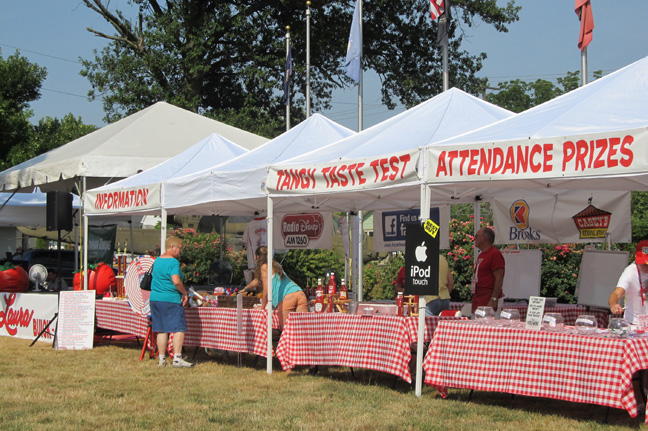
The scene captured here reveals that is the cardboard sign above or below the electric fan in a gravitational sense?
above

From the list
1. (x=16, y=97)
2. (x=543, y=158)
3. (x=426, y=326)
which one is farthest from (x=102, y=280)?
(x=16, y=97)

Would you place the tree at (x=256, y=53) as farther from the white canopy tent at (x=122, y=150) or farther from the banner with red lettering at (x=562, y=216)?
the banner with red lettering at (x=562, y=216)

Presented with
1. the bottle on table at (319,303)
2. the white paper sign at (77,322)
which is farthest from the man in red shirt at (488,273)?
the white paper sign at (77,322)

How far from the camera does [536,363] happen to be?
20.7 ft

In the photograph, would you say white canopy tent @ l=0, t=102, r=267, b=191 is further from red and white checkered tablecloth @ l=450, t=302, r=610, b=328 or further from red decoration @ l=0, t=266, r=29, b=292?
red and white checkered tablecloth @ l=450, t=302, r=610, b=328

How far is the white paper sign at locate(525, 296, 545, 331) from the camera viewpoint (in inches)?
253

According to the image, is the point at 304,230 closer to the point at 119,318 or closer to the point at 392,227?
the point at 392,227

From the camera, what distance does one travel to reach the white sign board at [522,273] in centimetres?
1077

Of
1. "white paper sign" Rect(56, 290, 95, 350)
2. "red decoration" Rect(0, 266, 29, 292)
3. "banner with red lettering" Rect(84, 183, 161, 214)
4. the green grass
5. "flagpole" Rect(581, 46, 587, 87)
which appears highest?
"flagpole" Rect(581, 46, 587, 87)

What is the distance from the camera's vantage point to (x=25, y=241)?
31.5 m

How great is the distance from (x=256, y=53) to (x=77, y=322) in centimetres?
1840

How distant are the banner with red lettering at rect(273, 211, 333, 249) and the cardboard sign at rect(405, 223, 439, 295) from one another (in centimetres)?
555

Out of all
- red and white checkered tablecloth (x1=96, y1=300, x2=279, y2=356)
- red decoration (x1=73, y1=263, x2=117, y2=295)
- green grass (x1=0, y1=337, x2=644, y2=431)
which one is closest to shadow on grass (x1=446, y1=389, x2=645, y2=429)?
green grass (x1=0, y1=337, x2=644, y2=431)

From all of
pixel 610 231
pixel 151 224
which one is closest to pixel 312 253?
pixel 610 231
